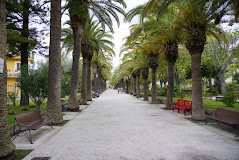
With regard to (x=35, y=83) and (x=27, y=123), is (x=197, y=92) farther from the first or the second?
(x=35, y=83)

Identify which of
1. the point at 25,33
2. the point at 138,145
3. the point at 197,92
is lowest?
the point at 138,145

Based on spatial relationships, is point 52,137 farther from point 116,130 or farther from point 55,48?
point 55,48

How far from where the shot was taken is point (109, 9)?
12625mm

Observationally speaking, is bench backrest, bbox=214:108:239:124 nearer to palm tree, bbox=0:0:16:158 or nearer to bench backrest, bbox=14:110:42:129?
palm tree, bbox=0:0:16:158

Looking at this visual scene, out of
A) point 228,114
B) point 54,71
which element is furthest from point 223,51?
point 54,71

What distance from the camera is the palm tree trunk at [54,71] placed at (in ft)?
24.0

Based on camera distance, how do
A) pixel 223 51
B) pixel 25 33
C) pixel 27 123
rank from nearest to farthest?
pixel 27 123, pixel 25 33, pixel 223 51

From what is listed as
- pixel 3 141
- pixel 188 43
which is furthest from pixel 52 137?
pixel 188 43

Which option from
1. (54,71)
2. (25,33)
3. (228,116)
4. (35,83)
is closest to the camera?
(228,116)

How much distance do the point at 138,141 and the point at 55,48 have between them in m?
5.63

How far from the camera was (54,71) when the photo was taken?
7.45 m

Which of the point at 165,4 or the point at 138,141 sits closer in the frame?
the point at 138,141

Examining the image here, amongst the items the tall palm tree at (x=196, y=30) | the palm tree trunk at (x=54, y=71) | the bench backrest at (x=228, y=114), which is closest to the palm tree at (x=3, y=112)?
the palm tree trunk at (x=54, y=71)

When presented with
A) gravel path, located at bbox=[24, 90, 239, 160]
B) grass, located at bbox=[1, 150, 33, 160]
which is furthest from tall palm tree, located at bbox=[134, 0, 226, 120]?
grass, located at bbox=[1, 150, 33, 160]
